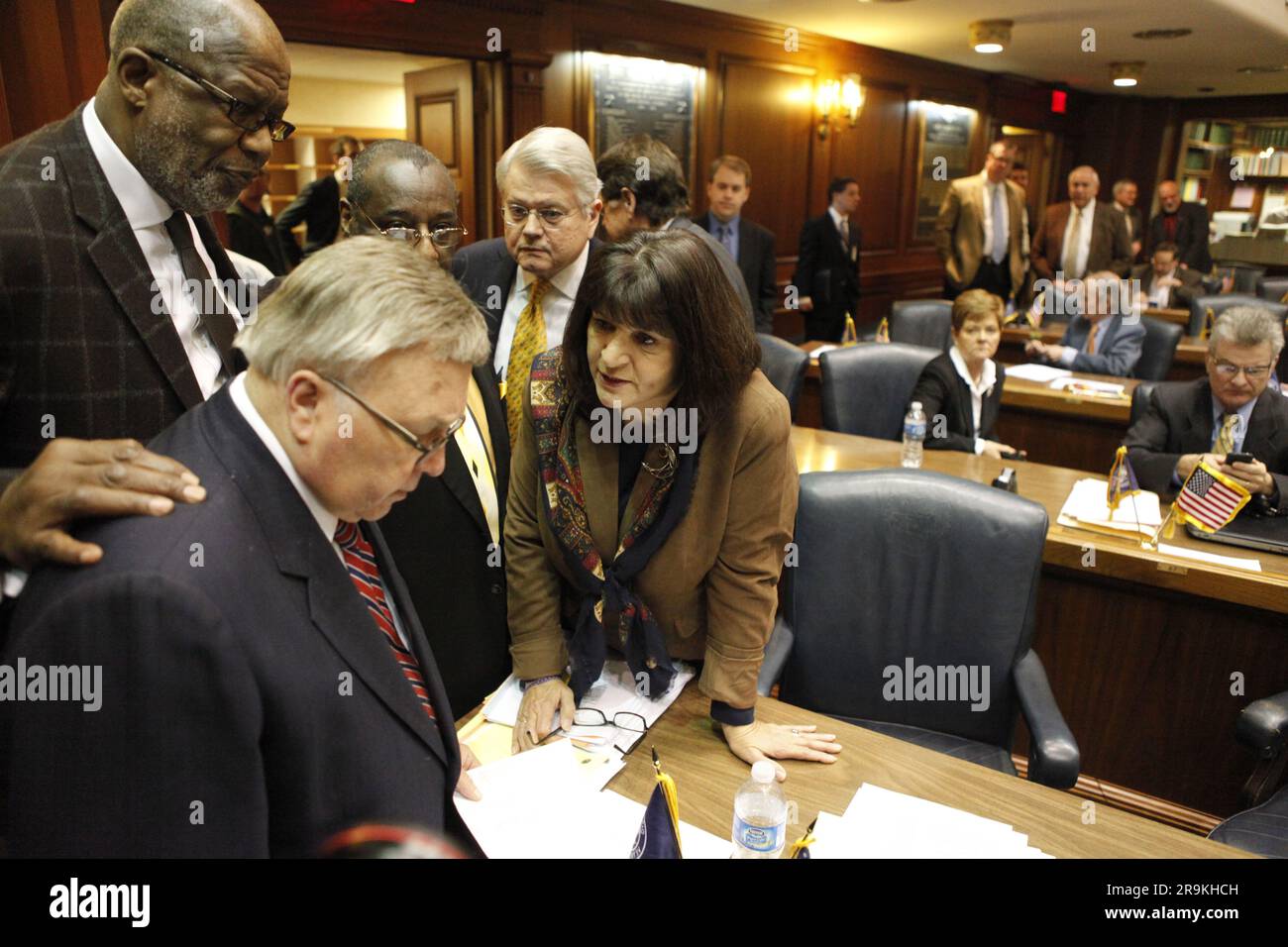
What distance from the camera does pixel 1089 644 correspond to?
2.74 metres

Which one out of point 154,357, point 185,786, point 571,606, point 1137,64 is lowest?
point 571,606

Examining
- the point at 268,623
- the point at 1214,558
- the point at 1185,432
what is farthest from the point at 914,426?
the point at 268,623

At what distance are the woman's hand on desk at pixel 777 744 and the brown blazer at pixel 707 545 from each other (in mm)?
51

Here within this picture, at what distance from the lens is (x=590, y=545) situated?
5.22 feet

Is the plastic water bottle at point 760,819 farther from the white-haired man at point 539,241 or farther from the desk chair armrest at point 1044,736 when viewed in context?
the white-haired man at point 539,241

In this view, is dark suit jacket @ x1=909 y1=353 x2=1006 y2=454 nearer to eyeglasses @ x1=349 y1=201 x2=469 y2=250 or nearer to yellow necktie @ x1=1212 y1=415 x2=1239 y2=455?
yellow necktie @ x1=1212 y1=415 x2=1239 y2=455

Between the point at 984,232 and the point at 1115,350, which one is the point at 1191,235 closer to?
the point at 984,232

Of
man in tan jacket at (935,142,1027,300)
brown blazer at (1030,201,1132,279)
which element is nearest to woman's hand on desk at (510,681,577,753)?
man in tan jacket at (935,142,1027,300)

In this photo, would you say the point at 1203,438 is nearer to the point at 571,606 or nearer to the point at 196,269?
the point at 571,606

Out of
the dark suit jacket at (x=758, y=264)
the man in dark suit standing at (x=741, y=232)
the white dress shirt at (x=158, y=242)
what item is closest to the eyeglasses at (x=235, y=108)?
the white dress shirt at (x=158, y=242)

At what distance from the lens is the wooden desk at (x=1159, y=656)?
244 cm

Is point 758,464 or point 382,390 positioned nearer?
point 382,390
